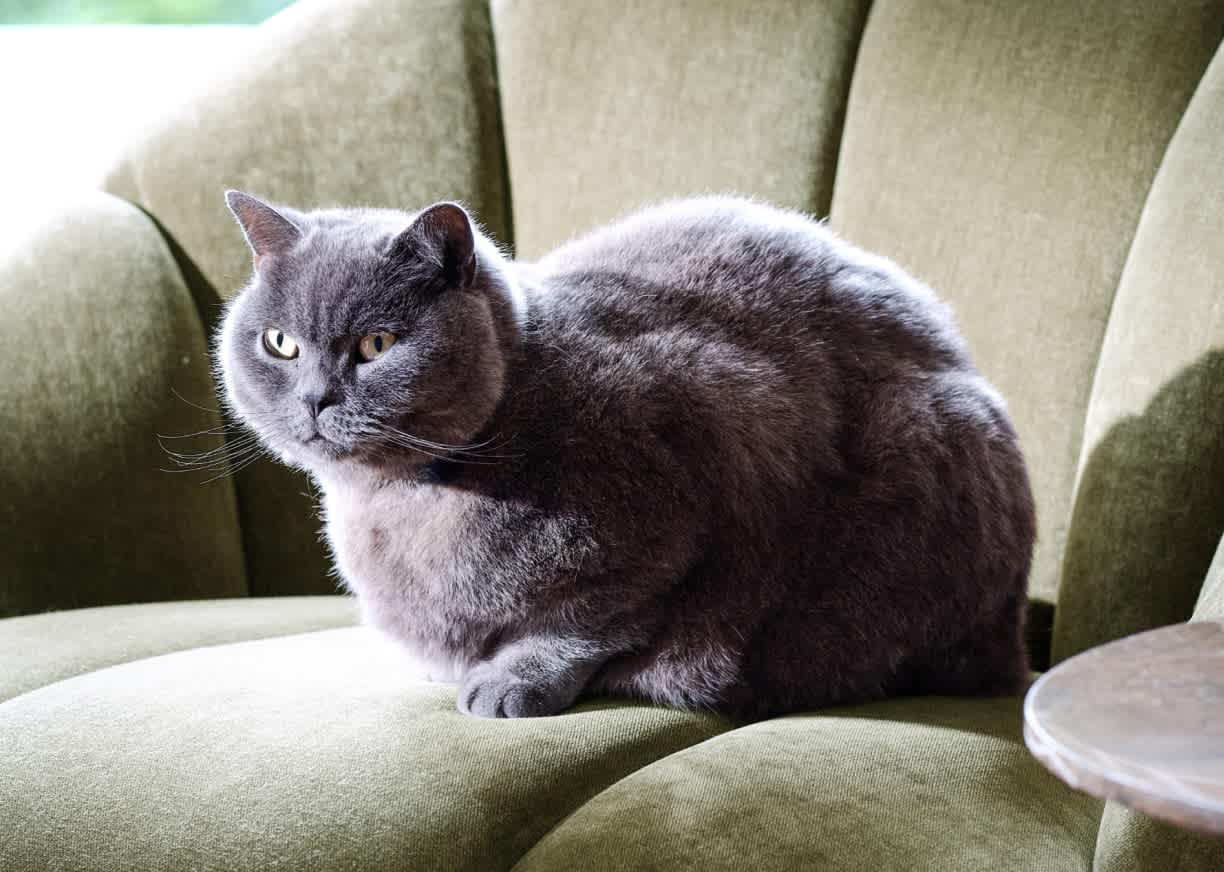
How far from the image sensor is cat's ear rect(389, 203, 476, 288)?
108cm

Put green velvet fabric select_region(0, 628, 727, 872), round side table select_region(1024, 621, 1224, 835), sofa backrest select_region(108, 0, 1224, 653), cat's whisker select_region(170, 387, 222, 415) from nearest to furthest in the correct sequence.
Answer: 1. round side table select_region(1024, 621, 1224, 835)
2. green velvet fabric select_region(0, 628, 727, 872)
3. sofa backrest select_region(108, 0, 1224, 653)
4. cat's whisker select_region(170, 387, 222, 415)

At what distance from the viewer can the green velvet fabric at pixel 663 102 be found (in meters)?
1.65

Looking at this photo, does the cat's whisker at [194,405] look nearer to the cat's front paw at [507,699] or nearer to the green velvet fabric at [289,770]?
the green velvet fabric at [289,770]

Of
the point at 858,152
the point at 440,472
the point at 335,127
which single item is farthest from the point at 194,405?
the point at 858,152

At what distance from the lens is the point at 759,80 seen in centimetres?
167

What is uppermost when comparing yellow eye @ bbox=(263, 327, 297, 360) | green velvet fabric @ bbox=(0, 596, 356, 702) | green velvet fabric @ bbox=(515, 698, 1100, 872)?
yellow eye @ bbox=(263, 327, 297, 360)

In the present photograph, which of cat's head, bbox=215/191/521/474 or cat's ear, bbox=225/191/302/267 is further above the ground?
cat's ear, bbox=225/191/302/267

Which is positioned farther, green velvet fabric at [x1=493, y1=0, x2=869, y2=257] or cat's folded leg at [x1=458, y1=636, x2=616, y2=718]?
green velvet fabric at [x1=493, y1=0, x2=869, y2=257]

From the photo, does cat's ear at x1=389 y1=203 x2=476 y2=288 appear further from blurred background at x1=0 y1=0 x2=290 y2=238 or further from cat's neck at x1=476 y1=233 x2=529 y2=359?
blurred background at x1=0 y1=0 x2=290 y2=238

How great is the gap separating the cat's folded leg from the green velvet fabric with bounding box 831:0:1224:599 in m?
0.66

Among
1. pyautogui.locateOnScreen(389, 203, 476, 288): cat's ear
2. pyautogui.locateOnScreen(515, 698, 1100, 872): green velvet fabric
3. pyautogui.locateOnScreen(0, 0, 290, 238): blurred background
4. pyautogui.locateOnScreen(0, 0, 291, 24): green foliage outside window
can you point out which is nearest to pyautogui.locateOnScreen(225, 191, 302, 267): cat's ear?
pyautogui.locateOnScreen(389, 203, 476, 288): cat's ear

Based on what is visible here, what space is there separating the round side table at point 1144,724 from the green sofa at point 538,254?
8.1 inches

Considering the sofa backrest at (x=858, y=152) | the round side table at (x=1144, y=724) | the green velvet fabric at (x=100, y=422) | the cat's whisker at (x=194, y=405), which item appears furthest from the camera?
the cat's whisker at (x=194, y=405)

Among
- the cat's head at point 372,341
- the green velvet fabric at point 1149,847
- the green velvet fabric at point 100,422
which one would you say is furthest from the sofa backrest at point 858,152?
the cat's head at point 372,341
